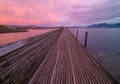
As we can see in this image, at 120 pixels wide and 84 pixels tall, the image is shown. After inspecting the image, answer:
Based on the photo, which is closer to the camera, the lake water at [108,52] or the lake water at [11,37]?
the lake water at [108,52]

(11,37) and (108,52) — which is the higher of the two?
(11,37)

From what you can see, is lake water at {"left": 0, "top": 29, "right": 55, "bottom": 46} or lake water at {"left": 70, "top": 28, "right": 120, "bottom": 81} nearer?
lake water at {"left": 70, "top": 28, "right": 120, "bottom": 81}

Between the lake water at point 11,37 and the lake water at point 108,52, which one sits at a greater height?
the lake water at point 11,37

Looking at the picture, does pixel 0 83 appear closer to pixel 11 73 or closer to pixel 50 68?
pixel 11 73

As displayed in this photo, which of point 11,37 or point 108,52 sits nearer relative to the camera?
point 108,52

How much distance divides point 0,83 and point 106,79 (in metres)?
4.21

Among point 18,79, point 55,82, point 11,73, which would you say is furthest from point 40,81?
point 11,73

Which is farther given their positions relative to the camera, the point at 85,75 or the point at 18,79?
the point at 85,75

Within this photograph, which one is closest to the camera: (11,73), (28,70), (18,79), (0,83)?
(0,83)

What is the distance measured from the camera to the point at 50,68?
4.88 m

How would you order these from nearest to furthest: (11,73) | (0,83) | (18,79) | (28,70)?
(0,83)
(18,79)
(11,73)
(28,70)

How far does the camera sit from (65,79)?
12.6 ft

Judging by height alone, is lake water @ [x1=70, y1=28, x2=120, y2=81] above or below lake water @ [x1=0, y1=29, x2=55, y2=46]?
below

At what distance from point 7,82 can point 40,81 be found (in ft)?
4.03
